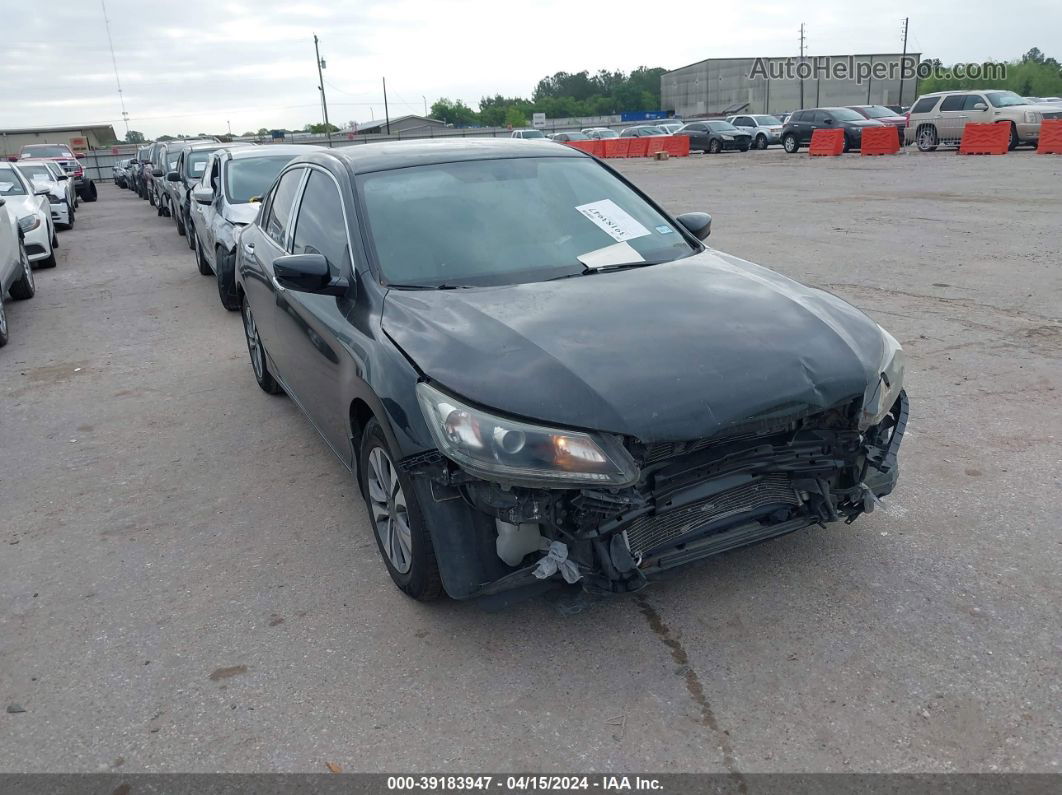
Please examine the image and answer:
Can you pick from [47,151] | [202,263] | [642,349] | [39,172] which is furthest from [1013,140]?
[47,151]

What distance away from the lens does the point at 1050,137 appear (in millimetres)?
24359

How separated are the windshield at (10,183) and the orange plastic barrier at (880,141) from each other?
24.6 metres

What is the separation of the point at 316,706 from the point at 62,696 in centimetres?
92

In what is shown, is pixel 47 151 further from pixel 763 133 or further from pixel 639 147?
pixel 763 133

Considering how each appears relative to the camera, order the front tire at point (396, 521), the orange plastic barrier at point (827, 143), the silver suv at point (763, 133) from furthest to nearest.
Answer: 1. the silver suv at point (763, 133)
2. the orange plastic barrier at point (827, 143)
3. the front tire at point (396, 521)

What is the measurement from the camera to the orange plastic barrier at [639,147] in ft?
127

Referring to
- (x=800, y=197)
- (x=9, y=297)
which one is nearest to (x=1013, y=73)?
(x=800, y=197)

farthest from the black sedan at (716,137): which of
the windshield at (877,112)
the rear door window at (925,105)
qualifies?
the rear door window at (925,105)

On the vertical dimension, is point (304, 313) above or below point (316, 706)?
above

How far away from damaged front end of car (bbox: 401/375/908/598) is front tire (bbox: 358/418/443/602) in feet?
0.47

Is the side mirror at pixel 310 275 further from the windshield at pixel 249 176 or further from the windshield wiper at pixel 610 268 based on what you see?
the windshield at pixel 249 176

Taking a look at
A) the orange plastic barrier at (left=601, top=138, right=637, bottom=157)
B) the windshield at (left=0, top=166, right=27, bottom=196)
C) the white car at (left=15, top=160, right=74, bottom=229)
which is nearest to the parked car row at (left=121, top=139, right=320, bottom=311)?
the windshield at (left=0, top=166, right=27, bottom=196)

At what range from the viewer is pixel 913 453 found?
15.3 ft
